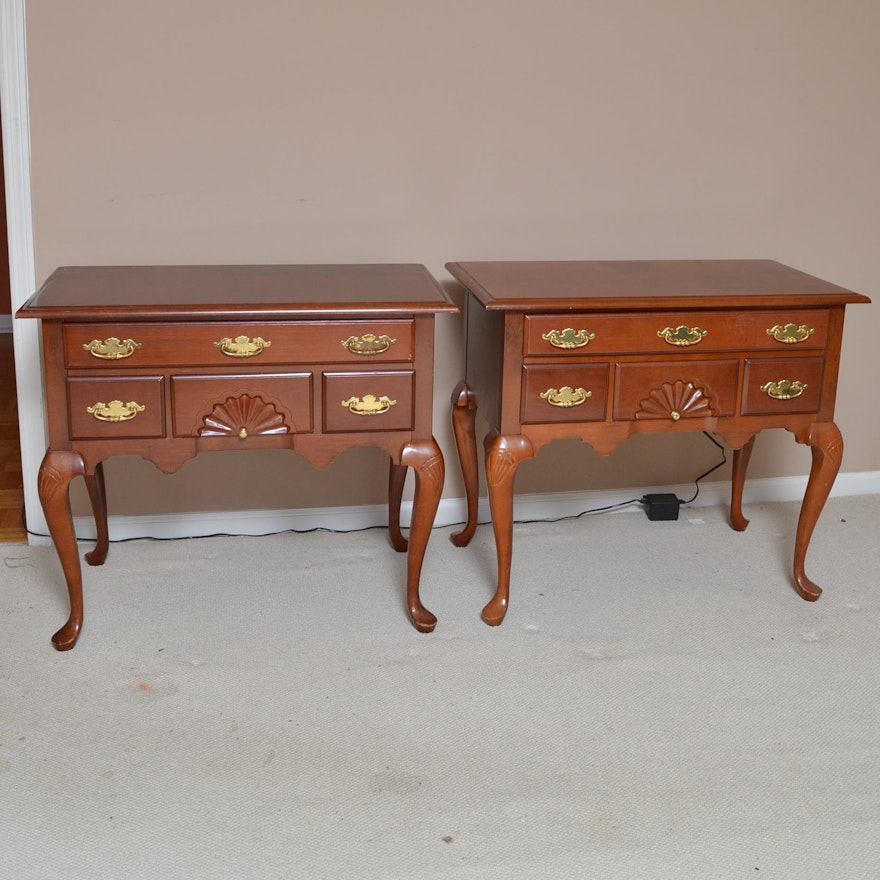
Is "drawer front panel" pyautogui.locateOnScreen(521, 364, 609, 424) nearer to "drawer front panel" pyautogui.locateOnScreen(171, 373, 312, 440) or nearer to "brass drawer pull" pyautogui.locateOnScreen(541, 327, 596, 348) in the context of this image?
"brass drawer pull" pyautogui.locateOnScreen(541, 327, 596, 348)

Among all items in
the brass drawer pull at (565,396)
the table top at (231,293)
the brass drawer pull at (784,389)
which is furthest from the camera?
the brass drawer pull at (784,389)

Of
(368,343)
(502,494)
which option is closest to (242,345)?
(368,343)

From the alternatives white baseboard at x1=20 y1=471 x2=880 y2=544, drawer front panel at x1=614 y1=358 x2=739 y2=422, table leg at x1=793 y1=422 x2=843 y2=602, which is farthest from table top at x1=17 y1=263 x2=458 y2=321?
table leg at x1=793 y1=422 x2=843 y2=602

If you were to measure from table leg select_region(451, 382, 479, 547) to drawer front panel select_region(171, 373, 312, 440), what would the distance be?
619 mm

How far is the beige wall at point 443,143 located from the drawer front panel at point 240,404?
614 millimetres

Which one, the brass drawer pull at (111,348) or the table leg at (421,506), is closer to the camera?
the brass drawer pull at (111,348)

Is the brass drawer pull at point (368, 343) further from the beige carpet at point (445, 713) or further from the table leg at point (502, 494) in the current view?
the beige carpet at point (445, 713)

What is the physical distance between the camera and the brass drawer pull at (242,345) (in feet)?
7.72

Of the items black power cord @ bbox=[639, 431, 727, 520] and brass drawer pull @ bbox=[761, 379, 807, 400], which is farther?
black power cord @ bbox=[639, 431, 727, 520]

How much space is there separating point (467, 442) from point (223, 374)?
2.67 ft

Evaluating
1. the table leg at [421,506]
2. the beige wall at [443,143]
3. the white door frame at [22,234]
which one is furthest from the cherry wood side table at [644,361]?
the white door frame at [22,234]

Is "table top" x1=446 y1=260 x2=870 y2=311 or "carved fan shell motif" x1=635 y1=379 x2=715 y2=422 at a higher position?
"table top" x1=446 y1=260 x2=870 y2=311

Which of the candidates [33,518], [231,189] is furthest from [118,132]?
[33,518]

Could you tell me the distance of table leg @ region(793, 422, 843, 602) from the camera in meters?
2.71
